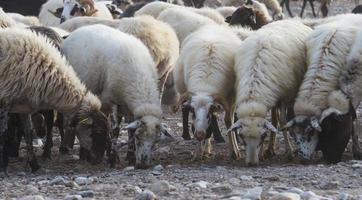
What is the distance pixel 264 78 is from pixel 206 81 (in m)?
0.81

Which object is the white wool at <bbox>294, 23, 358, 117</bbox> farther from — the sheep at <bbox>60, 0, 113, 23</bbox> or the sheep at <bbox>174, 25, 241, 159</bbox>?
the sheep at <bbox>60, 0, 113, 23</bbox>

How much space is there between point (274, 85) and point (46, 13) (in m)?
11.3

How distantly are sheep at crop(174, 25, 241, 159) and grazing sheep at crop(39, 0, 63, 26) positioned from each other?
8377 millimetres

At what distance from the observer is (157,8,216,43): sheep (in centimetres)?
1590

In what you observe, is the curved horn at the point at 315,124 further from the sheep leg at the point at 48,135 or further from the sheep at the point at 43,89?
the sheep leg at the point at 48,135

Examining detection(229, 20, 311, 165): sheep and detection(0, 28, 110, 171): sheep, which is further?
detection(229, 20, 311, 165): sheep

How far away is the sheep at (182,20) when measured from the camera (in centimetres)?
1590

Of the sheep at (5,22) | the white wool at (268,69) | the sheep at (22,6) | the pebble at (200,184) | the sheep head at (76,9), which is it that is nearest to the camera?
the pebble at (200,184)

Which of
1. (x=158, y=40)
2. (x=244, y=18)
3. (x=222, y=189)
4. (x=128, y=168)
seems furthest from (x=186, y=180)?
(x=244, y=18)

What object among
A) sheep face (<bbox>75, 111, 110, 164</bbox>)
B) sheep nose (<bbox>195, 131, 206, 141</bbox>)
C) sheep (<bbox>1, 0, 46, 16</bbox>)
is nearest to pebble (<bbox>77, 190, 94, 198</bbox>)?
sheep face (<bbox>75, 111, 110, 164</bbox>)

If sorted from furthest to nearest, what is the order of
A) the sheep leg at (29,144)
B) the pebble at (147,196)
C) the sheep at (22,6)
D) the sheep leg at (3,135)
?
1. the sheep at (22,6)
2. the sheep leg at (29,144)
3. the sheep leg at (3,135)
4. the pebble at (147,196)

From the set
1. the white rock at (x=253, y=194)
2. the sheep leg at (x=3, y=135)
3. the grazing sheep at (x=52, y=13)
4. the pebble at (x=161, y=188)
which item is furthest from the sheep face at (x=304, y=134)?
the grazing sheep at (x=52, y=13)

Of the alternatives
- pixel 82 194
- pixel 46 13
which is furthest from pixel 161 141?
pixel 46 13

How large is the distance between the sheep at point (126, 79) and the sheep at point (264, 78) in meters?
1.13
